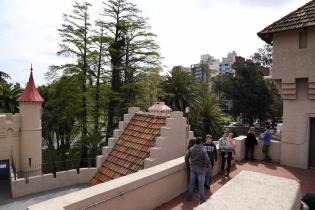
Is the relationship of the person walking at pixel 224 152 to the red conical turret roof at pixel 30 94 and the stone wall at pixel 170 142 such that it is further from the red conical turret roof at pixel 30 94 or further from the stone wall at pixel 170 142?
the red conical turret roof at pixel 30 94

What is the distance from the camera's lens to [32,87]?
1786cm

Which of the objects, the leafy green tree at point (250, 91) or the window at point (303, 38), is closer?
the window at point (303, 38)

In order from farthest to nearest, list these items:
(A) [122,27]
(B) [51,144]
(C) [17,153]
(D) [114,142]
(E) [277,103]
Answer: (E) [277,103] < (B) [51,144] < (A) [122,27] < (C) [17,153] < (D) [114,142]

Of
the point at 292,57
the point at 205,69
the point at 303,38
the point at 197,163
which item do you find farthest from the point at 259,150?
the point at 205,69

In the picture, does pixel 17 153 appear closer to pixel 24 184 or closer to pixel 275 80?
A: pixel 24 184

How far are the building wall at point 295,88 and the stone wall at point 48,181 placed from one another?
8864mm

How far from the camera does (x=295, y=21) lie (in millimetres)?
10461

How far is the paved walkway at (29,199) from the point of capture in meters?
12.5

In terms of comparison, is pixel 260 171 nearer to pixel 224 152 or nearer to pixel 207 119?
pixel 224 152

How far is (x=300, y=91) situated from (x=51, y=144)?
24.8 m

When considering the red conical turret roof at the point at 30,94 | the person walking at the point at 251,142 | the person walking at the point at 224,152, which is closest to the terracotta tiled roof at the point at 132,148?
the person walking at the point at 224,152

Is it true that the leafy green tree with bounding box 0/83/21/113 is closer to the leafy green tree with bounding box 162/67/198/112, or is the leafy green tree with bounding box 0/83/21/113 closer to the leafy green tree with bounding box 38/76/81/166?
the leafy green tree with bounding box 38/76/81/166

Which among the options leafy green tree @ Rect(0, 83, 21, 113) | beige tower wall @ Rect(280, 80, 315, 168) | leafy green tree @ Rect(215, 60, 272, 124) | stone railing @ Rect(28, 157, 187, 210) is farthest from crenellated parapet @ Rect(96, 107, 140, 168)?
leafy green tree @ Rect(215, 60, 272, 124)

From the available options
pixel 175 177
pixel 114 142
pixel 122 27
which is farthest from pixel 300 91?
pixel 122 27
